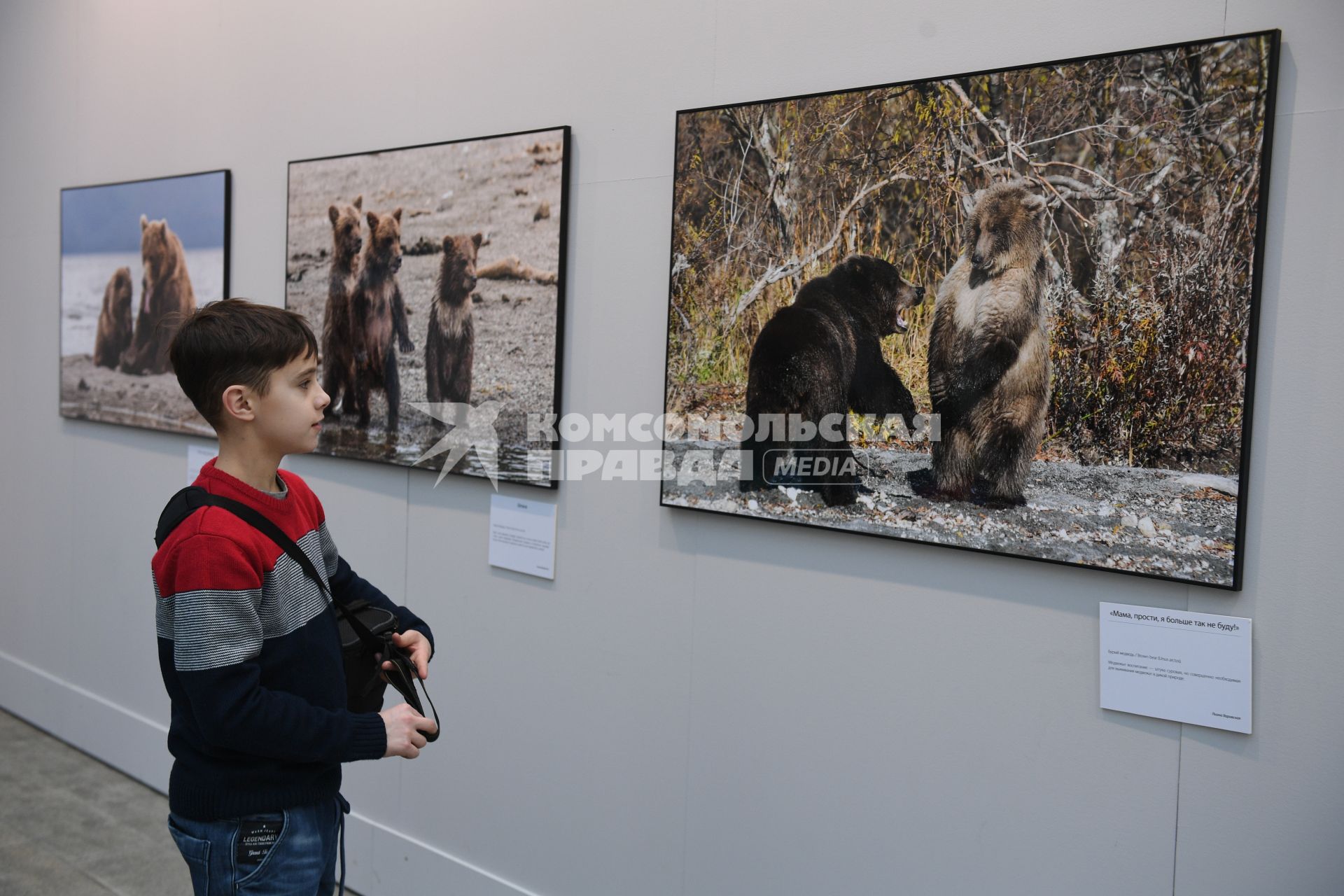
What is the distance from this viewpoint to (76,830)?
3508mm

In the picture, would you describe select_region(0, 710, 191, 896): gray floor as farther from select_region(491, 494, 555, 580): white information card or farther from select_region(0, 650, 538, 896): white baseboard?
select_region(491, 494, 555, 580): white information card

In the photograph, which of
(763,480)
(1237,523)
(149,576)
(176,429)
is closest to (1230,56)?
(1237,523)

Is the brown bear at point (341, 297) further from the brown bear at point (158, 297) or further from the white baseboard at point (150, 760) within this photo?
the white baseboard at point (150, 760)

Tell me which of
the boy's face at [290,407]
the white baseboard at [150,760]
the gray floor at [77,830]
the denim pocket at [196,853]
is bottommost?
the gray floor at [77,830]

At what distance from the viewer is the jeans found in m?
1.60

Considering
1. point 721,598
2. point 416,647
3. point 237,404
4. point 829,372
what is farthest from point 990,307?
point 237,404

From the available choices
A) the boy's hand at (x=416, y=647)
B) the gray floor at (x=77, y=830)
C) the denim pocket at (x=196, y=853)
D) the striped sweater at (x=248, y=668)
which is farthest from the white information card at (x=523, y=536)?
the gray floor at (x=77, y=830)

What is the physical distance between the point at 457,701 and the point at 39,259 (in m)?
3.00

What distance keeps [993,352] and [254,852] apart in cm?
157

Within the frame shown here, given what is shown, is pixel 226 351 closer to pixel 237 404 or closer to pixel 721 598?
pixel 237 404

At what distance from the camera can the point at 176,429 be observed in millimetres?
3693

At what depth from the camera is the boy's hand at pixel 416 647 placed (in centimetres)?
176

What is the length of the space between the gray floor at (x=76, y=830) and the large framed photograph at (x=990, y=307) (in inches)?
92.3

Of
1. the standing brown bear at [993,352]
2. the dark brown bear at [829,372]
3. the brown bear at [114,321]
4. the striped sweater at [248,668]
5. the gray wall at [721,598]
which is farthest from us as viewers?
the brown bear at [114,321]
